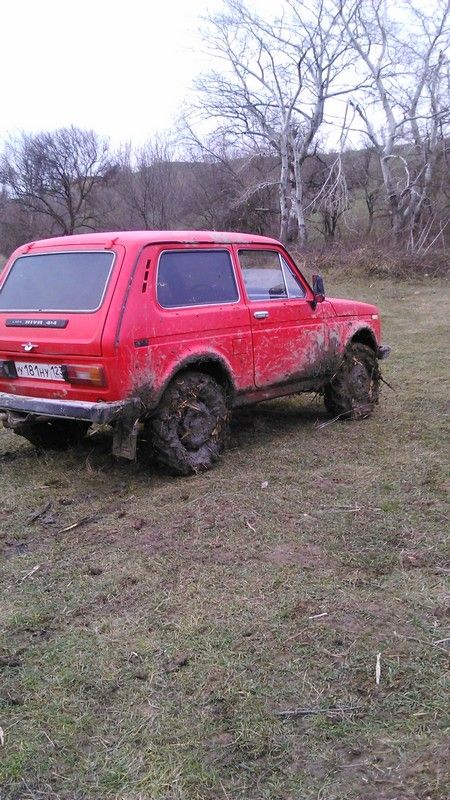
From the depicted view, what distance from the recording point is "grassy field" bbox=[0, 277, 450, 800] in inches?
84.0

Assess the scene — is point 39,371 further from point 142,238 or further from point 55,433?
point 142,238

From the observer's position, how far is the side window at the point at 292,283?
5898 millimetres

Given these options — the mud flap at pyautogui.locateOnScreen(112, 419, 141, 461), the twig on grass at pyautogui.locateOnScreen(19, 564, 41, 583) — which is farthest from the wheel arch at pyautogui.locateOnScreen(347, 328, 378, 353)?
the twig on grass at pyautogui.locateOnScreen(19, 564, 41, 583)

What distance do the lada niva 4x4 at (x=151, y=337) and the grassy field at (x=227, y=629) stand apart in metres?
0.50

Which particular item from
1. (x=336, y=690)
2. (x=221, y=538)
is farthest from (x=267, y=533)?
(x=336, y=690)

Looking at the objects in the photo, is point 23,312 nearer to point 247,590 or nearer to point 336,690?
point 247,590

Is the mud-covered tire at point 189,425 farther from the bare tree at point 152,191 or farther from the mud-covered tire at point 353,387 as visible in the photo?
the bare tree at point 152,191

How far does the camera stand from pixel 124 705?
2.41 metres

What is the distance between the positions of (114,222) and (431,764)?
35.3m

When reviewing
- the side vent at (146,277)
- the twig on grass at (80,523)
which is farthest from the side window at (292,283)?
the twig on grass at (80,523)

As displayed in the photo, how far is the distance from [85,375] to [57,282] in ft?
2.89

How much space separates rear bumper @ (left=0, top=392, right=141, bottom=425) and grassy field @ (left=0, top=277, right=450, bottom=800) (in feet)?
1.90

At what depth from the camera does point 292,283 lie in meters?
5.95

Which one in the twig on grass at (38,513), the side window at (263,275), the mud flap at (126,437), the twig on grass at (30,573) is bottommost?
the twig on grass at (38,513)
